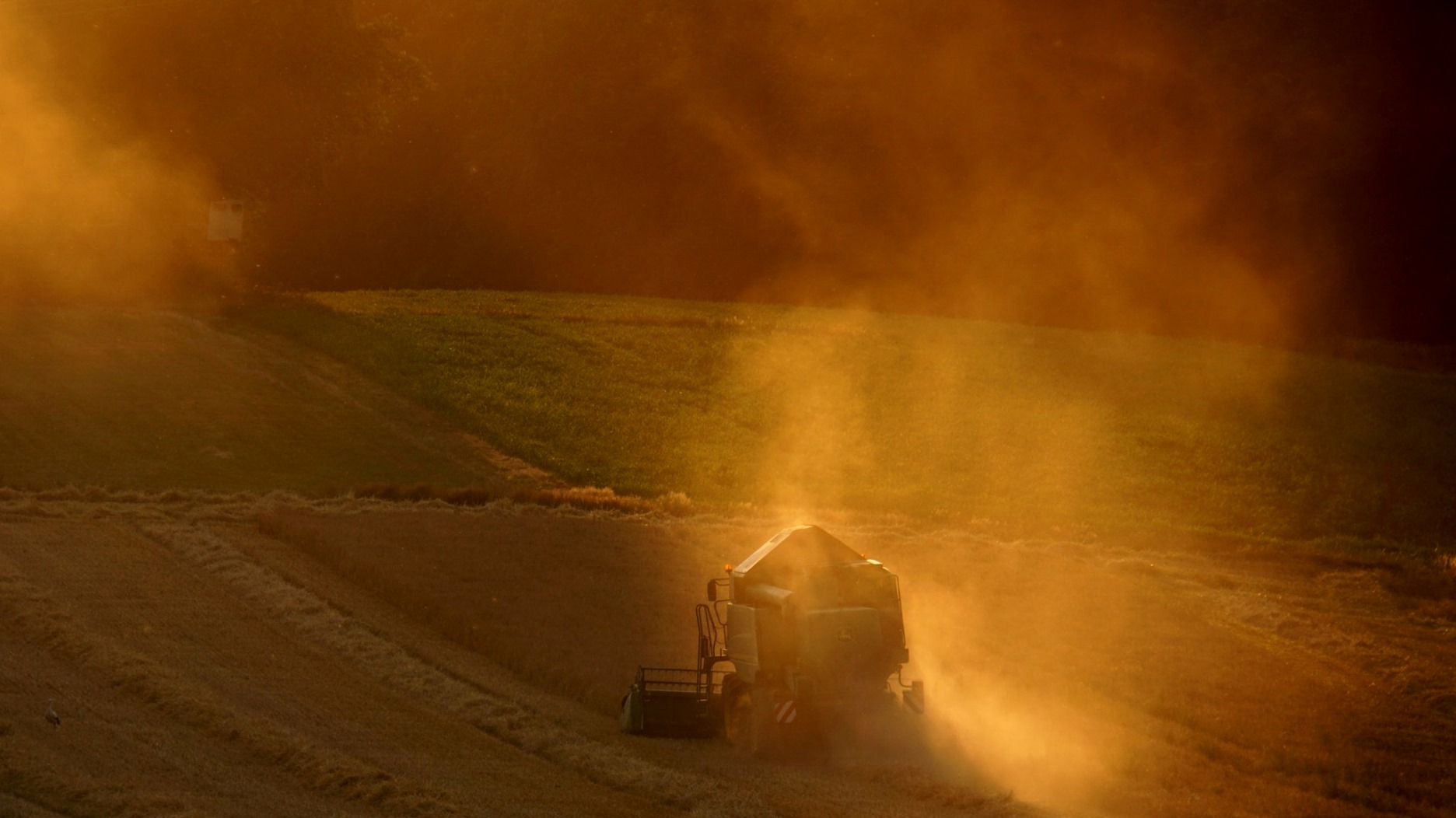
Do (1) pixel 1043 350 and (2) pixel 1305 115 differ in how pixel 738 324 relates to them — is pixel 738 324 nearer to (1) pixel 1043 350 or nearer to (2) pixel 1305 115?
(1) pixel 1043 350

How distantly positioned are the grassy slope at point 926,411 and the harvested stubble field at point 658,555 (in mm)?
179

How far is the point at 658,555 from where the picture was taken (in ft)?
75.5

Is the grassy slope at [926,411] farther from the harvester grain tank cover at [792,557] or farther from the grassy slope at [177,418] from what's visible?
the harvester grain tank cover at [792,557]

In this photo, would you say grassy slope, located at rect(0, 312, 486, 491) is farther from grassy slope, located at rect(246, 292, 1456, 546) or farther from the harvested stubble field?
grassy slope, located at rect(246, 292, 1456, 546)

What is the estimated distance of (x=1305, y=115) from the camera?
6662 centimetres

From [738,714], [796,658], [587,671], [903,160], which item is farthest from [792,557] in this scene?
[903,160]

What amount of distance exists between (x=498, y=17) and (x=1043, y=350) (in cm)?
3968

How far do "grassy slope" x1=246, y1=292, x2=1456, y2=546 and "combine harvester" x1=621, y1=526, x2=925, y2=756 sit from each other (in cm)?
1537

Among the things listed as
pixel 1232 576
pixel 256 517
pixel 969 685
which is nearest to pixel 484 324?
pixel 256 517

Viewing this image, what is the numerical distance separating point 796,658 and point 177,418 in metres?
23.3

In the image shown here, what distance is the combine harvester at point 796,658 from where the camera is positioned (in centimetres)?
1365

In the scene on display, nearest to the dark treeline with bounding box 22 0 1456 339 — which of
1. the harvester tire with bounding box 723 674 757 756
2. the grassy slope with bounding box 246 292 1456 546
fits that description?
the grassy slope with bounding box 246 292 1456 546

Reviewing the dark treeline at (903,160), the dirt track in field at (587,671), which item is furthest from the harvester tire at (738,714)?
the dark treeline at (903,160)

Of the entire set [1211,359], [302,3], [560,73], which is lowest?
[1211,359]
